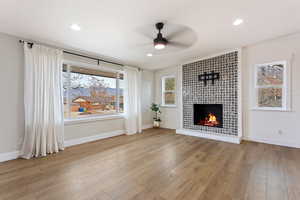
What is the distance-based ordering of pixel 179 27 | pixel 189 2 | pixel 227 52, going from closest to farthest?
pixel 189 2, pixel 179 27, pixel 227 52

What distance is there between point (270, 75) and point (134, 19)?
3.69 meters

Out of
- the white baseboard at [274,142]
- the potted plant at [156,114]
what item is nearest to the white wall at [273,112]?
the white baseboard at [274,142]

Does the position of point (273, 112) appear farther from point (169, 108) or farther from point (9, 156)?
point (9, 156)

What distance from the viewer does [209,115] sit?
4523mm

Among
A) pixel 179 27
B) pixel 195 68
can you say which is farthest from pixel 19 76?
pixel 195 68

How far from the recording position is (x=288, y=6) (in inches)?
84.4

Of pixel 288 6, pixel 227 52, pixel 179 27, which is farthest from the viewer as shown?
pixel 227 52

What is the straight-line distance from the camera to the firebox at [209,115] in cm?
426

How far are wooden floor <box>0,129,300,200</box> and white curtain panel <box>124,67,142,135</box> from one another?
5.36ft

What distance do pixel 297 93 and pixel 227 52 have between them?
1864mm

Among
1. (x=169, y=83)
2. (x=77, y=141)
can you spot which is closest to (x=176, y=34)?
(x=169, y=83)

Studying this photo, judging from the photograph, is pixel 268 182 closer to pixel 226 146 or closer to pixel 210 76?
pixel 226 146

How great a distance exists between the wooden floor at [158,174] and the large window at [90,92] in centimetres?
117

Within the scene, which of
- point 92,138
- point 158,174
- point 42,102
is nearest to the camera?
point 158,174
